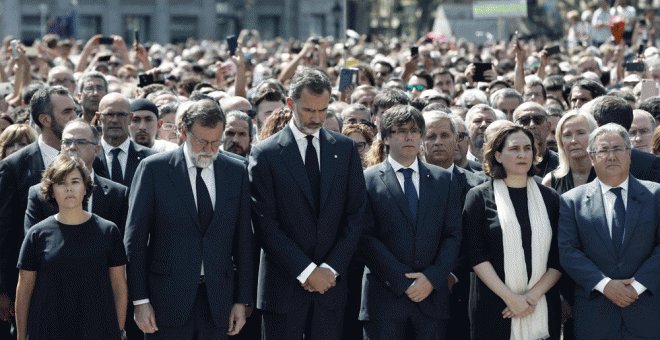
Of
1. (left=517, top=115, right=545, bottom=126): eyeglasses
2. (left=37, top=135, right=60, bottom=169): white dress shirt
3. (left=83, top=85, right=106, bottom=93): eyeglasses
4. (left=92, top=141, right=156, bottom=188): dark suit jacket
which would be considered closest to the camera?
(left=37, top=135, right=60, bottom=169): white dress shirt

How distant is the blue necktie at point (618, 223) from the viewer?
203 inches

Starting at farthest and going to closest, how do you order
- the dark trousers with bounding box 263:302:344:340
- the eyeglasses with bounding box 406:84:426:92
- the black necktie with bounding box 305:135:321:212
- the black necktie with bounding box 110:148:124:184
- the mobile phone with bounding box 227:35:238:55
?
the eyeglasses with bounding box 406:84:426:92, the mobile phone with bounding box 227:35:238:55, the black necktie with bounding box 110:148:124:184, the black necktie with bounding box 305:135:321:212, the dark trousers with bounding box 263:302:344:340

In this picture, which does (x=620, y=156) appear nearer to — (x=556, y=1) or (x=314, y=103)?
(x=314, y=103)

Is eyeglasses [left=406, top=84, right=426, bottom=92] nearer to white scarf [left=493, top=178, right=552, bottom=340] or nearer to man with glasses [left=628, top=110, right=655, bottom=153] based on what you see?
man with glasses [left=628, top=110, right=655, bottom=153]

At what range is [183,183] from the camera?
4.91 m

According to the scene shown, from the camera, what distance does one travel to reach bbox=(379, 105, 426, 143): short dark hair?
211 inches

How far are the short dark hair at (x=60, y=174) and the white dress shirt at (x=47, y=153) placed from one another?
30.5 inches

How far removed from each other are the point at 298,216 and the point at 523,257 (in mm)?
1441

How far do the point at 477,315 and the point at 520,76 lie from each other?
5.90m

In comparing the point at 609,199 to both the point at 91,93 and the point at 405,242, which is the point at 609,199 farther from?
the point at 91,93

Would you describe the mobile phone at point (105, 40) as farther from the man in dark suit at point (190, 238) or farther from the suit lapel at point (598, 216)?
the suit lapel at point (598, 216)

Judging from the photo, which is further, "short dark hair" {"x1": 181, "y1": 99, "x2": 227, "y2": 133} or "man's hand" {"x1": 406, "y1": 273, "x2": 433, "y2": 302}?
"man's hand" {"x1": 406, "y1": 273, "x2": 433, "y2": 302}

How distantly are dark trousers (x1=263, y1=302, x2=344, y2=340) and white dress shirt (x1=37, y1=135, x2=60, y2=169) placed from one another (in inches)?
76.9

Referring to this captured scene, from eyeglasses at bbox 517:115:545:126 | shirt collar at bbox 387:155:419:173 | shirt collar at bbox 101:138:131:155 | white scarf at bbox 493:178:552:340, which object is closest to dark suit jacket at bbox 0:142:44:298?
shirt collar at bbox 101:138:131:155
